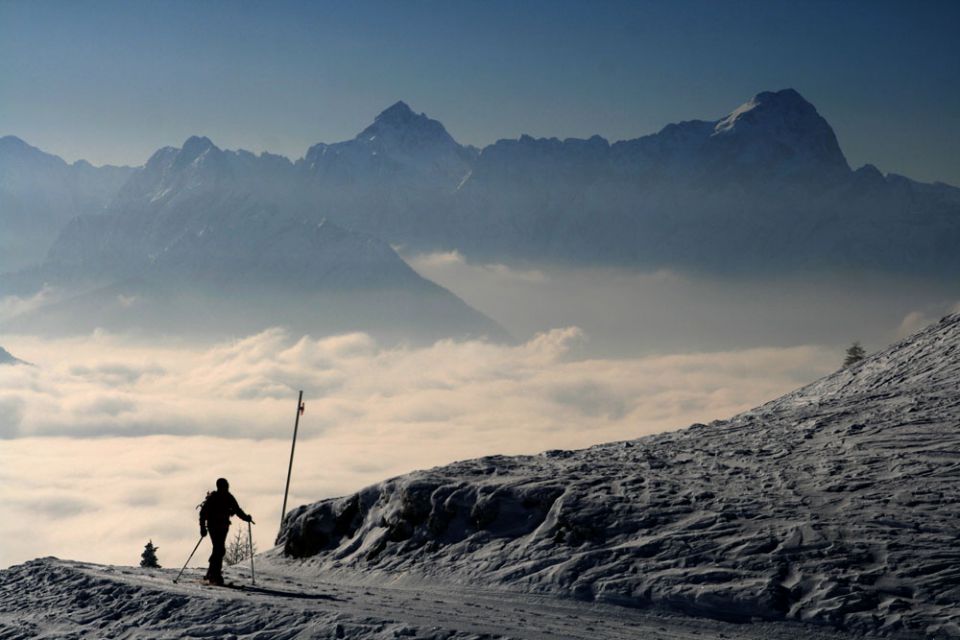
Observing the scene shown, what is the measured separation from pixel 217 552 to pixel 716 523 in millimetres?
A: 11718

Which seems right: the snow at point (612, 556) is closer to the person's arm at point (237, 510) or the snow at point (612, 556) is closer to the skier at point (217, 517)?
the skier at point (217, 517)

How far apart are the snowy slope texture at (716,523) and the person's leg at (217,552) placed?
412 cm

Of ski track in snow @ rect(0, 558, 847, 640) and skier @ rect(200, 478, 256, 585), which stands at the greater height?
skier @ rect(200, 478, 256, 585)

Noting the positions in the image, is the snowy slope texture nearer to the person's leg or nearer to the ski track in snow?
the ski track in snow

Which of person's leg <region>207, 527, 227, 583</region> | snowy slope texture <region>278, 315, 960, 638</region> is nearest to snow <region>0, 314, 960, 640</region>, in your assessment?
snowy slope texture <region>278, 315, 960, 638</region>

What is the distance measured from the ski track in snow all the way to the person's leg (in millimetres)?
340

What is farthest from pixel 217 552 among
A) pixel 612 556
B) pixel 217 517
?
pixel 612 556

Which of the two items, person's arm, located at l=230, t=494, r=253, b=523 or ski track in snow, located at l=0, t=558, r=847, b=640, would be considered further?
person's arm, located at l=230, t=494, r=253, b=523

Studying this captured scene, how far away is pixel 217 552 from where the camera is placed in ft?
75.1

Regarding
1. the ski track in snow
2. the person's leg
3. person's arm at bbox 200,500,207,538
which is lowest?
the ski track in snow

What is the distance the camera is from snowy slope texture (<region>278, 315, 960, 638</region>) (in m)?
20.0

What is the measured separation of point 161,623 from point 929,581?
1553cm

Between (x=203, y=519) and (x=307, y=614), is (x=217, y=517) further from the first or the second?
(x=307, y=614)

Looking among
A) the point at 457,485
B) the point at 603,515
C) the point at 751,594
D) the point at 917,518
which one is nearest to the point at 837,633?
the point at 751,594
